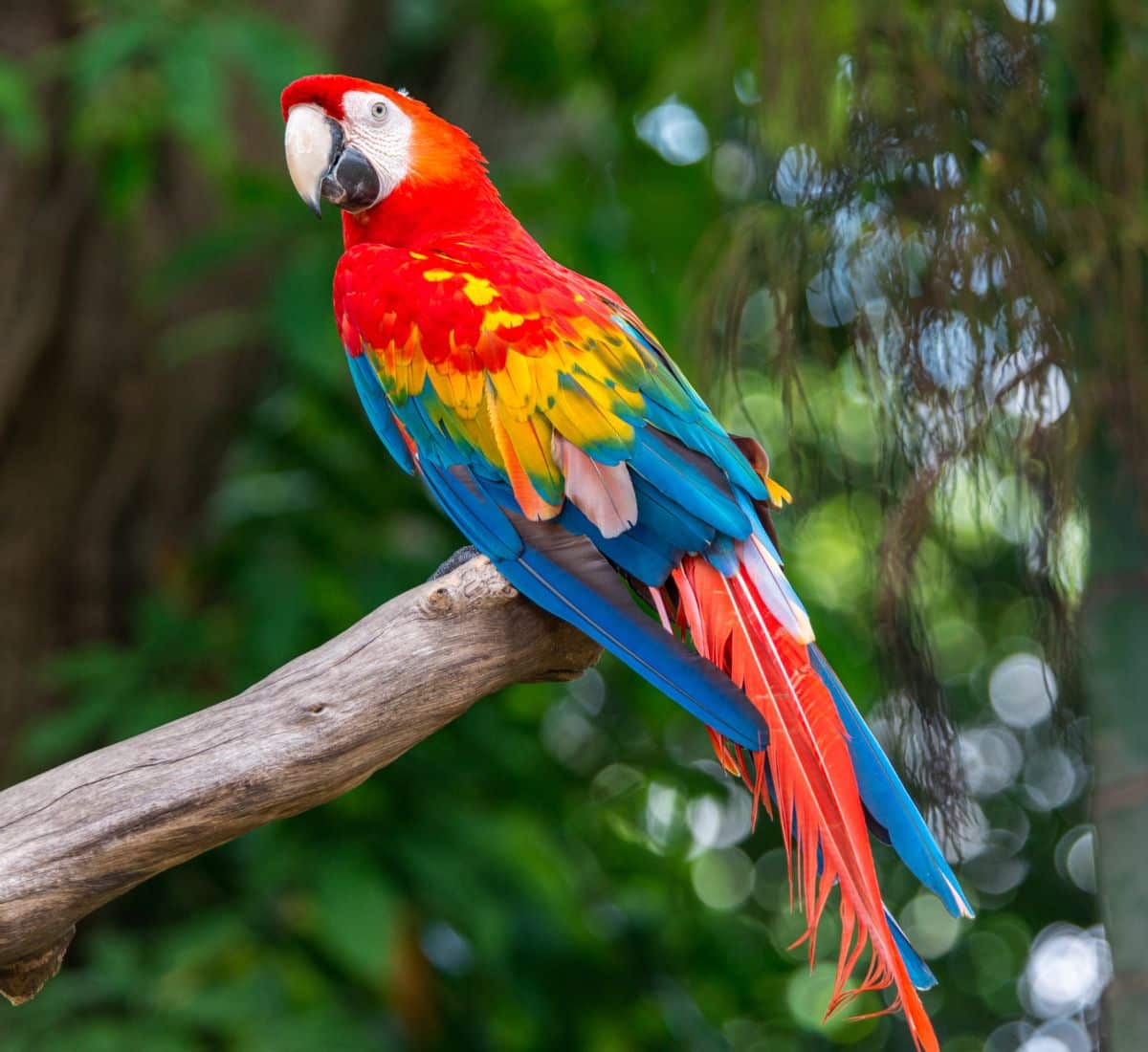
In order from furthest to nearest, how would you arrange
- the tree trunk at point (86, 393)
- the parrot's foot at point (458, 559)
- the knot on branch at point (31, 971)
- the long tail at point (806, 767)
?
the tree trunk at point (86, 393) → the parrot's foot at point (458, 559) → the knot on branch at point (31, 971) → the long tail at point (806, 767)

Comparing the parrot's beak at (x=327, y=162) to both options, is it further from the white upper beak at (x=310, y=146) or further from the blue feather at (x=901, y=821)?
the blue feather at (x=901, y=821)

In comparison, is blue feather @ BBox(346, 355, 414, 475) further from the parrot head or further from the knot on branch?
the knot on branch

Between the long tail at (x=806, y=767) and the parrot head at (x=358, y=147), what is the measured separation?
2.21 ft

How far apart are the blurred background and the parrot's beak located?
0.32 m

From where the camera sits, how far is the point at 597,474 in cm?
137

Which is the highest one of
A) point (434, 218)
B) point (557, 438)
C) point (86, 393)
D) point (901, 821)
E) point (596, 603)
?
point (434, 218)

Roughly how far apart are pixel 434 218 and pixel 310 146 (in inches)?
7.2

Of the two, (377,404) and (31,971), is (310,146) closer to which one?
(377,404)

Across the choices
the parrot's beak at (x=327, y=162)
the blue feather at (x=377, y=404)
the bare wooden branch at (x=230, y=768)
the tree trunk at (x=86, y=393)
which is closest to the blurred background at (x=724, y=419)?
the tree trunk at (x=86, y=393)

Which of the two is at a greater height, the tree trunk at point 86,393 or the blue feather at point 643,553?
the blue feather at point 643,553

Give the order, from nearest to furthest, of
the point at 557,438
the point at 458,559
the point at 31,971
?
the point at 31,971 → the point at 557,438 → the point at 458,559

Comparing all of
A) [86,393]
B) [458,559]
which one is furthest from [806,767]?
[86,393]

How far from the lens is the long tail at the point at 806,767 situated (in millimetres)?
1164

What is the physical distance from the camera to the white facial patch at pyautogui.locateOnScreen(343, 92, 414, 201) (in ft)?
5.45
